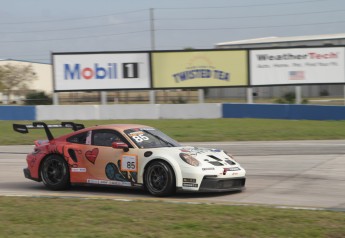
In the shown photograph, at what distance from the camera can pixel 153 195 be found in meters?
8.96

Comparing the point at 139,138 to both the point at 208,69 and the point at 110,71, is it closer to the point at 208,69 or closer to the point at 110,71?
the point at 208,69

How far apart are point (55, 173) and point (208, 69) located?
92.8ft

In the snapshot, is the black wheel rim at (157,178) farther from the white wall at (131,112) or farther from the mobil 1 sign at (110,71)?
the mobil 1 sign at (110,71)

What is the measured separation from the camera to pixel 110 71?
124 feet

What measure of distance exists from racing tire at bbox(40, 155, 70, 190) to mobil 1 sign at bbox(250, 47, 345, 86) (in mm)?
28587

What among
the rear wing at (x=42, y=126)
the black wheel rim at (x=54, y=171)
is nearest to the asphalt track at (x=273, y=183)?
the black wheel rim at (x=54, y=171)

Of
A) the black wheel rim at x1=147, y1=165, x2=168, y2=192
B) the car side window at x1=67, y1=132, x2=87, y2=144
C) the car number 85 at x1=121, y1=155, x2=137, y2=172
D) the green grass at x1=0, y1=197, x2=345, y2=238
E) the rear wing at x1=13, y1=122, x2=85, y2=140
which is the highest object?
the rear wing at x1=13, y1=122, x2=85, y2=140

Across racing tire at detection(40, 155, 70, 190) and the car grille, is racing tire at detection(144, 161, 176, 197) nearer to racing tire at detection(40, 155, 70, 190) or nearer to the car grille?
the car grille

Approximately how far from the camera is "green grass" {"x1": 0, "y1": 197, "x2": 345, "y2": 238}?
5750mm

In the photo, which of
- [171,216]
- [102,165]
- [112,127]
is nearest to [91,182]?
[102,165]

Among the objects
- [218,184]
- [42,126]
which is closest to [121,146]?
[218,184]

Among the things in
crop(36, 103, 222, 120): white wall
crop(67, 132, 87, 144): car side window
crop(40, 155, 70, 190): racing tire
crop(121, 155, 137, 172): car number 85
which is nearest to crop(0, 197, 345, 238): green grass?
crop(121, 155, 137, 172): car number 85

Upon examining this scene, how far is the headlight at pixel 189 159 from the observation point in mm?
8805

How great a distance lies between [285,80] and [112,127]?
28.9 meters
